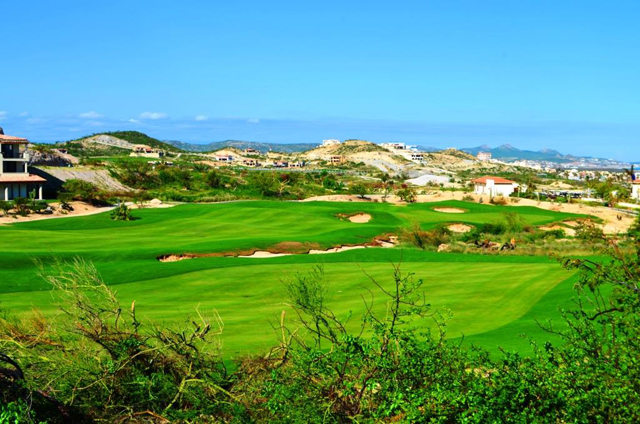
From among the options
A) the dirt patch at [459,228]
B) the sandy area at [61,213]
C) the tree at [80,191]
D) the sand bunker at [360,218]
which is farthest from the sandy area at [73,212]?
the dirt patch at [459,228]

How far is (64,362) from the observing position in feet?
33.4

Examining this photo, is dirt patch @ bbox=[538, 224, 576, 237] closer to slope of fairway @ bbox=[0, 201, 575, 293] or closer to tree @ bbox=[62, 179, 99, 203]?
slope of fairway @ bbox=[0, 201, 575, 293]

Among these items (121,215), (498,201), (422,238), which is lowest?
(422,238)

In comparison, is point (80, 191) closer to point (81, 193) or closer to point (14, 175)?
point (81, 193)

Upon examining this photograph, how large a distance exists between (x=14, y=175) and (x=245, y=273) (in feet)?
177

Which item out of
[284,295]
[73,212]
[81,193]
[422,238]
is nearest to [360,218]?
[422,238]

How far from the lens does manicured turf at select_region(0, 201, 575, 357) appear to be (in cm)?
2067

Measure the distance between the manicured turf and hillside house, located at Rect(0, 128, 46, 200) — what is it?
64.0 ft

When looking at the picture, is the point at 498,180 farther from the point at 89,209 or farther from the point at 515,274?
the point at 515,274

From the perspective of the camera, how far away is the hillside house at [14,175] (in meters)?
69.8

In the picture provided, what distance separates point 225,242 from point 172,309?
70.4ft

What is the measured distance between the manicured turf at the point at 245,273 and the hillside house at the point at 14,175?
19.5m

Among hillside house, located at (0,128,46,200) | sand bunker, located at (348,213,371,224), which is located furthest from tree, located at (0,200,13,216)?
sand bunker, located at (348,213,371,224)

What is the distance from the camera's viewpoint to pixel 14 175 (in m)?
71.3
